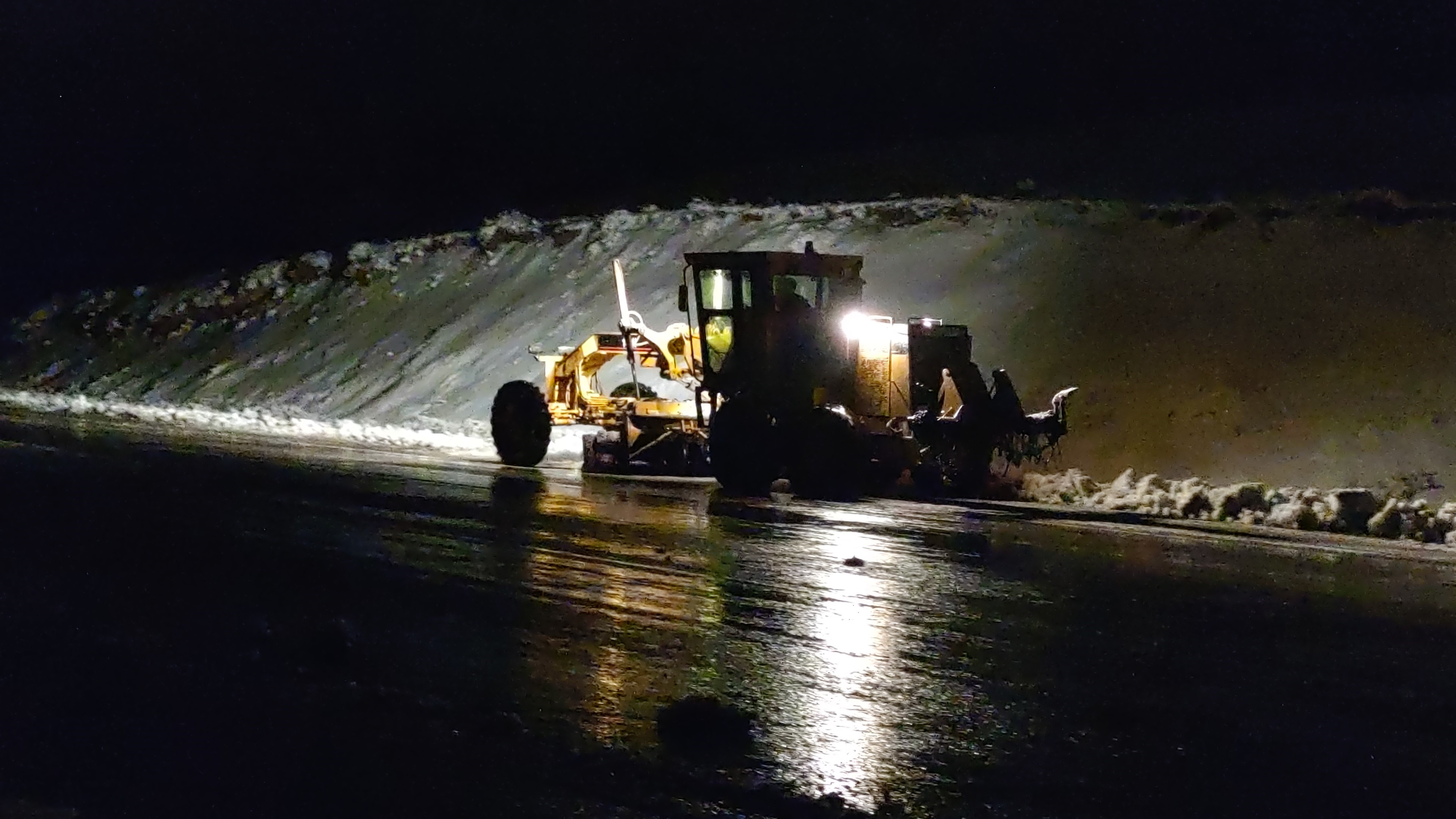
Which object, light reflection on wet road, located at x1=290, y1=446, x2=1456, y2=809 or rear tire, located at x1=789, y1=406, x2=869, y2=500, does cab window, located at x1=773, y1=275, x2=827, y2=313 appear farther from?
light reflection on wet road, located at x1=290, y1=446, x2=1456, y2=809

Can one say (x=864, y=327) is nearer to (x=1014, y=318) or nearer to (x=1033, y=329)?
(x=1033, y=329)

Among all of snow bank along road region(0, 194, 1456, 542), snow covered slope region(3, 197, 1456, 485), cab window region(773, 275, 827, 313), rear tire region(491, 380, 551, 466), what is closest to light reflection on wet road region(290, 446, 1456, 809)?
cab window region(773, 275, 827, 313)

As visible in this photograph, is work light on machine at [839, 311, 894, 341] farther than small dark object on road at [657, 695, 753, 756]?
Yes

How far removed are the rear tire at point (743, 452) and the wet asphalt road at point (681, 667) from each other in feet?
11.8

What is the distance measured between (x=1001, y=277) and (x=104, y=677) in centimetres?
2560

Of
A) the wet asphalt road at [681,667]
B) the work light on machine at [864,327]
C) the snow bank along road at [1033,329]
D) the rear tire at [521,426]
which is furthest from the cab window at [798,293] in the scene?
the wet asphalt road at [681,667]

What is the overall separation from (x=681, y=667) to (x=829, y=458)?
389 inches

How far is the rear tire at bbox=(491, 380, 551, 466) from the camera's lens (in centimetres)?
2166

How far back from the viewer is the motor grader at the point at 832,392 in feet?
58.8

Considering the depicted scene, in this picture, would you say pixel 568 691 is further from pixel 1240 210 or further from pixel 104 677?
pixel 1240 210

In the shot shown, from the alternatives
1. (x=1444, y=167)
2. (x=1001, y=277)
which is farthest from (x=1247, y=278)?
(x=1444, y=167)

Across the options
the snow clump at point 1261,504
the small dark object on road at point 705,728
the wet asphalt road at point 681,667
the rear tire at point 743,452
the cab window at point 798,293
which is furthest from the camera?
the cab window at point 798,293

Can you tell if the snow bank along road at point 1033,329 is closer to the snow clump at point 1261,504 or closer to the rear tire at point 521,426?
the snow clump at point 1261,504

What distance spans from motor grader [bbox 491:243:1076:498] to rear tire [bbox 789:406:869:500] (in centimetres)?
2
